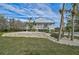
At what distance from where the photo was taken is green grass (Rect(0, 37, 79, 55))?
6.57 feet

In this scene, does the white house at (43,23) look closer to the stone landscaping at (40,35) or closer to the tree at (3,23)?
the stone landscaping at (40,35)

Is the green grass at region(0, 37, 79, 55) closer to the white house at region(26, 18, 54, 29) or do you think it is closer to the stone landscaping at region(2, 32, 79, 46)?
the stone landscaping at region(2, 32, 79, 46)

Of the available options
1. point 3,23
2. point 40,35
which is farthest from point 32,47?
point 3,23

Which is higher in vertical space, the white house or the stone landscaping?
the white house

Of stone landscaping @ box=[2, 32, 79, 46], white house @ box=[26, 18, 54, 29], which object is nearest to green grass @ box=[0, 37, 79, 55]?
stone landscaping @ box=[2, 32, 79, 46]

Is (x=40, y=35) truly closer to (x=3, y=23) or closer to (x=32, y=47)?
(x=32, y=47)

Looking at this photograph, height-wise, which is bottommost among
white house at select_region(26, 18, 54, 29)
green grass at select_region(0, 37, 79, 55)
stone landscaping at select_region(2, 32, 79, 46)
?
green grass at select_region(0, 37, 79, 55)

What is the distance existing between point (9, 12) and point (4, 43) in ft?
1.05

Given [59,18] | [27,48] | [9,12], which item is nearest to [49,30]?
[59,18]

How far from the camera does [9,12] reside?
6.69ft

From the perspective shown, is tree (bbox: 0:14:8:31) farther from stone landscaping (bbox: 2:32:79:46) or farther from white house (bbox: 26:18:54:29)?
white house (bbox: 26:18:54:29)

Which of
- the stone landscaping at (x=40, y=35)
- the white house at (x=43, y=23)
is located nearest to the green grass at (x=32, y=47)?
the stone landscaping at (x=40, y=35)
